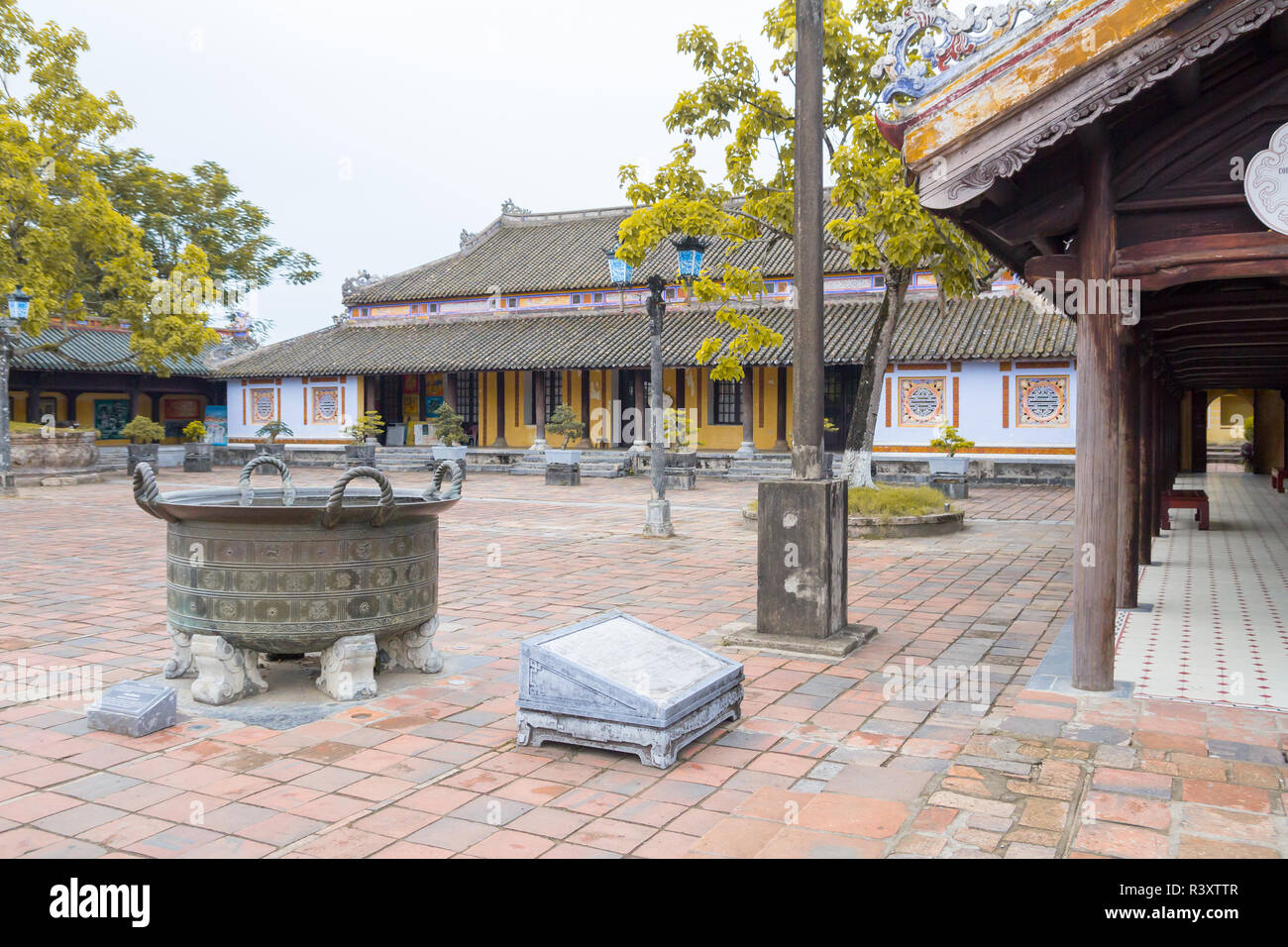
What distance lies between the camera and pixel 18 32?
22109 millimetres

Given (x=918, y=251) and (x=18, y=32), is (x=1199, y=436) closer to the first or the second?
(x=918, y=251)

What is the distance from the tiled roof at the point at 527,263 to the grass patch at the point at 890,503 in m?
15.7

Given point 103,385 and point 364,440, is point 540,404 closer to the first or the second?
point 364,440

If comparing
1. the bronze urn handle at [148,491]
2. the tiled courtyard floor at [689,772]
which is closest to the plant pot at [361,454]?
the tiled courtyard floor at [689,772]

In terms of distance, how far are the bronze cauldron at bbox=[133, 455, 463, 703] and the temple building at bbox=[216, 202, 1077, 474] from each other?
17655 mm

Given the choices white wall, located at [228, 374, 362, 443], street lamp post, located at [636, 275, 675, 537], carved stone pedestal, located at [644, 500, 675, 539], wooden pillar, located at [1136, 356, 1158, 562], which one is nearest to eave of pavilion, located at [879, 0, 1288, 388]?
wooden pillar, located at [1136, 356, 1158, 562]

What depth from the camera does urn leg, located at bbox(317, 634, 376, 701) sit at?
5266 millimetres

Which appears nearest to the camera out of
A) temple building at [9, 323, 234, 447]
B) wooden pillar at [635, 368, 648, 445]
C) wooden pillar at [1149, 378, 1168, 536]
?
wooden pillar at [1149, 378, 1168, 536]

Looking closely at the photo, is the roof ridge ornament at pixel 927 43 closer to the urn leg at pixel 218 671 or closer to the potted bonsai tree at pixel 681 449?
the urn leg at pixel 218 671

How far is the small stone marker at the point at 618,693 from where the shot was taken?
14.2ft

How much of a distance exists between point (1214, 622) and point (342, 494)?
6.26 meters

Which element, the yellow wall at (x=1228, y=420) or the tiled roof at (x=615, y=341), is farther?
the yellow wall at (x=1228, y=420)

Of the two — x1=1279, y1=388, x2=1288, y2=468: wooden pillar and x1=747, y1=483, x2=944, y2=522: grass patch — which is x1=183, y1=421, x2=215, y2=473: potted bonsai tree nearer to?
x1=747, y1=483, x2=944, y2=522: grass patch

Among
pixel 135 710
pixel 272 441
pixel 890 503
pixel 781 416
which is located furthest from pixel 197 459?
pixel 135 710
